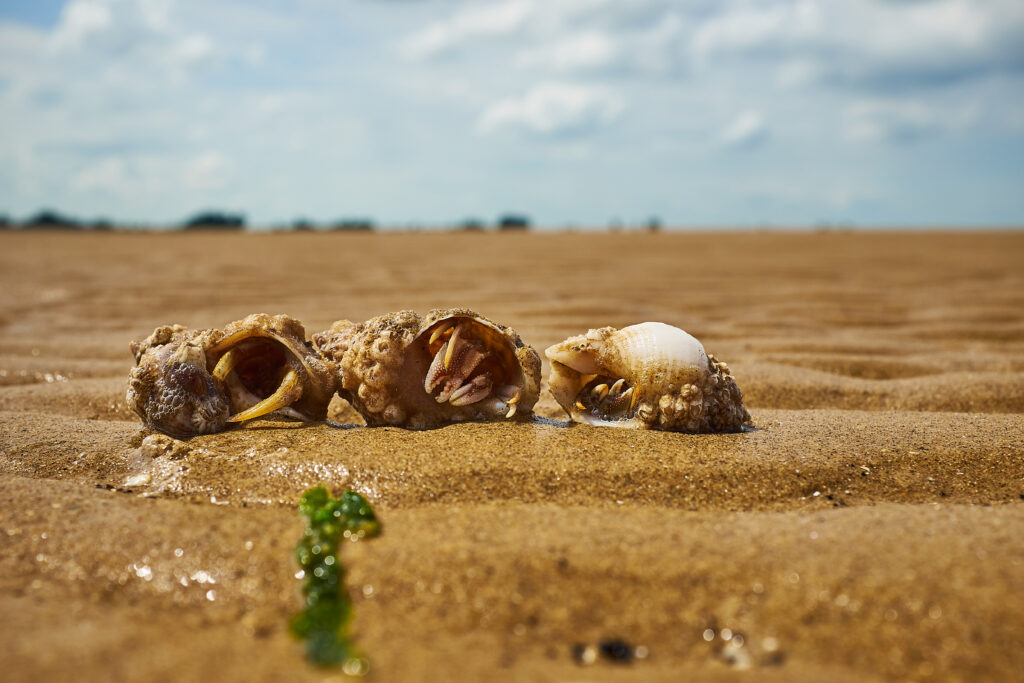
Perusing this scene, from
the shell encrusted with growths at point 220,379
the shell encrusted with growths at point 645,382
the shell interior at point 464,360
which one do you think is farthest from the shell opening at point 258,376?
the shell encrusted with growths at point 645,382

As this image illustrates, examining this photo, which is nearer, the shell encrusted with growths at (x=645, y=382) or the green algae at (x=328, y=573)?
the green algae at (x=328, y=573)

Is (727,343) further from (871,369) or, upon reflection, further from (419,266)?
(419,266)

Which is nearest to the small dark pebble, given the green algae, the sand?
the sand

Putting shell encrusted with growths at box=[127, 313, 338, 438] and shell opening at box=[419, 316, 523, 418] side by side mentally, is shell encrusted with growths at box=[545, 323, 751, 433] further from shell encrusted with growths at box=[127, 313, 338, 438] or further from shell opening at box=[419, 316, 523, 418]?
shell encrusted with growths at box=[127, 313, 338, 438]

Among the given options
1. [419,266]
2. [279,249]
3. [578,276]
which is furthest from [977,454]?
[279,249]

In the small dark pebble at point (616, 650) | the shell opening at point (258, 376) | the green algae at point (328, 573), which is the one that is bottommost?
the small dark pebble at point (616, 650)

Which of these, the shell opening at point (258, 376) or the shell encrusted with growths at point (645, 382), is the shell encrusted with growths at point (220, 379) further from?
the shell encrusted with growths at point (645, 382)
